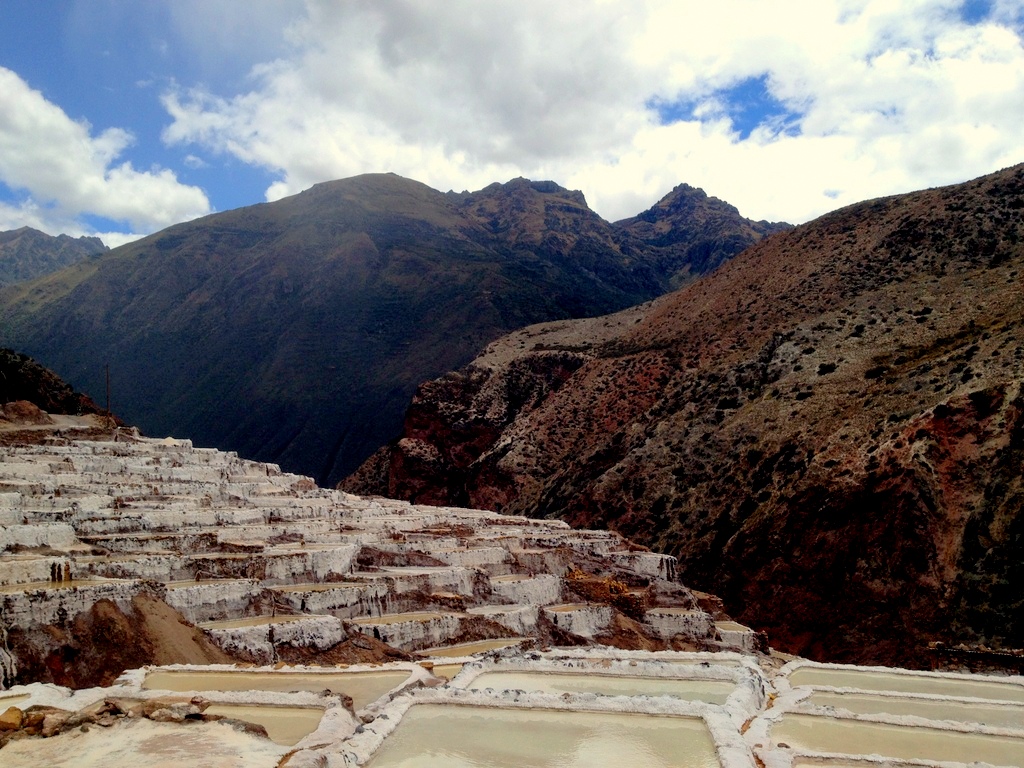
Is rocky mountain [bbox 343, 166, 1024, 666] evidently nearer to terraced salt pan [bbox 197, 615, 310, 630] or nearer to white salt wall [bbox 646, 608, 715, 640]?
white salt wall [bbox 646, 608, 715, 640]

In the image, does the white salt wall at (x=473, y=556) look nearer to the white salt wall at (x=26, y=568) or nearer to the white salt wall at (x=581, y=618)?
the white salt wall at (x=581, y=618)

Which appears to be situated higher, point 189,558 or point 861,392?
point 861,392

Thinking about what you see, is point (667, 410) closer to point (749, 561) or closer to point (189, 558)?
point (749, 561)

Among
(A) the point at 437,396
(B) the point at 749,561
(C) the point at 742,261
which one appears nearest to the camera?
(B) the point at 749,561

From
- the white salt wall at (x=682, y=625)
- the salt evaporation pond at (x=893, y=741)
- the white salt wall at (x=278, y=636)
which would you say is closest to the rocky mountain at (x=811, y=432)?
the white salt wall at (x=682, y=625)

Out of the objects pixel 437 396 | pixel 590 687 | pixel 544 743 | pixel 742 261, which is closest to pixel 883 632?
pixel 590 687

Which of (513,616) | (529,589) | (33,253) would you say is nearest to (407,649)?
(513,616)
